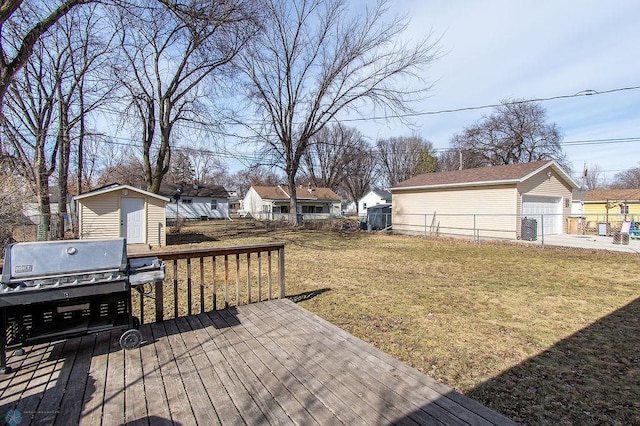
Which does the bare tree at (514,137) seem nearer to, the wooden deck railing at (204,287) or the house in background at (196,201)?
the house in background at (196,201)

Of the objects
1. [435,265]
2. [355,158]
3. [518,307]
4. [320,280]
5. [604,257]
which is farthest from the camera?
[355,158]

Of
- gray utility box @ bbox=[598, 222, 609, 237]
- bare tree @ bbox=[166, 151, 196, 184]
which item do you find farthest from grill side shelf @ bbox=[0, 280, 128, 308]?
bare tree @ bbox=[166, 151, 196, 184]

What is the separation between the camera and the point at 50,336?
2.50m

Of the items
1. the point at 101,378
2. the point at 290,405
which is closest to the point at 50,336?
the point at 101,378

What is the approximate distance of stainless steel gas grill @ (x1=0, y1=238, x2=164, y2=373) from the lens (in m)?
2.37

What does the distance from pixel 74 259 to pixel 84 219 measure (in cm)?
1288

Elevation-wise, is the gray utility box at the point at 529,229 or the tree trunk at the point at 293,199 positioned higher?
the tree trunk at the point at 293,199

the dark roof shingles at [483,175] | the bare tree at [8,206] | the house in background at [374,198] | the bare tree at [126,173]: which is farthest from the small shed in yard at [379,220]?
the bare tree at [126,173]

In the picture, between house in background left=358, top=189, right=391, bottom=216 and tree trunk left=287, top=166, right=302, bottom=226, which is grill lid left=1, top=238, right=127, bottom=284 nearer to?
tree trunk left=287, top=166, right=302, bottom=226

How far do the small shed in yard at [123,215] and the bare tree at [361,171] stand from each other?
31.8m

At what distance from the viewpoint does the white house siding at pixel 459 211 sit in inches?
582

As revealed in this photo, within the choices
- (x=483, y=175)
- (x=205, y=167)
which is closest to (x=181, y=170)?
(x=205, y=167)

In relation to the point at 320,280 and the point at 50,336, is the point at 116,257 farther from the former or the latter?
the point at 320,280

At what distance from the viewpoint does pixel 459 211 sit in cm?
1667
